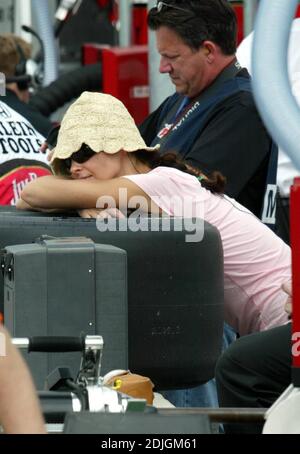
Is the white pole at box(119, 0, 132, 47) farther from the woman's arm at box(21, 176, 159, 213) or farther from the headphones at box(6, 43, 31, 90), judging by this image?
the woman's arm at box(21, 176, 159, 213)

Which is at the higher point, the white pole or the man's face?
the man's face

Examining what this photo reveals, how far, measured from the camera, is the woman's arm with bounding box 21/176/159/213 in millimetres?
4223

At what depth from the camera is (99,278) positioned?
3.71m

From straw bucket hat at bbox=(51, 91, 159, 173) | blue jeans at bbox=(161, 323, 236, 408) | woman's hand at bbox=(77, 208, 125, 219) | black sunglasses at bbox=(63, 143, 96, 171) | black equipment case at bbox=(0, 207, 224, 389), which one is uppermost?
straw bucket hat at bbox=(51, 91, 159, 173)

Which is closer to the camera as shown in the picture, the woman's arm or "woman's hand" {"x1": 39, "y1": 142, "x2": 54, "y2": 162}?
the woman's arm

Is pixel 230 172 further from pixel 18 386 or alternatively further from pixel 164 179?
pixel 18 386

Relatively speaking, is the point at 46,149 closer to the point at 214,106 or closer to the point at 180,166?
the point at 214,106

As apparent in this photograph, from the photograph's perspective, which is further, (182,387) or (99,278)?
(182,387)

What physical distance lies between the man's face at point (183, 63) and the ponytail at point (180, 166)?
0.67m

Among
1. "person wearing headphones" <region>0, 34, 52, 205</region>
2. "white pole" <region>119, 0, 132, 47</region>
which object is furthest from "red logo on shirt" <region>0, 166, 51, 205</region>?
"white pole" <region>119, 0, 132, 47</region>

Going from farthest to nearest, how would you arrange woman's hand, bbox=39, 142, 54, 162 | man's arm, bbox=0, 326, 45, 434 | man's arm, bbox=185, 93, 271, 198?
man's arm, bbox=185, 93, 271, 198 < woman's hand, bbox=39, 142, 54, 162 < man's arm, bbox=0, 326, 45, 434
